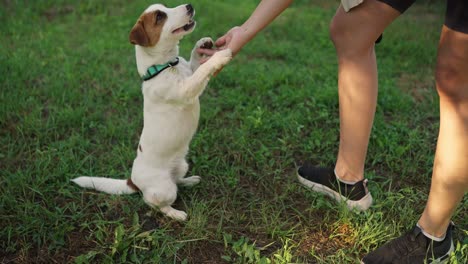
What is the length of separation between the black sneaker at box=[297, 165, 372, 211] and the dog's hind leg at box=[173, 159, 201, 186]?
2.20 feet

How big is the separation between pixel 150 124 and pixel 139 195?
1.66 feet

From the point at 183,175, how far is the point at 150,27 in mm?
942

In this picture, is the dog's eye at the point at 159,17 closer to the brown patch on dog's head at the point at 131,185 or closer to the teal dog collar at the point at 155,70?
A: the teal dog collar at the point at 155,70

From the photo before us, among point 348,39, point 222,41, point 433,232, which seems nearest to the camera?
point 433,232

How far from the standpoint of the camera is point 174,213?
2639 mm

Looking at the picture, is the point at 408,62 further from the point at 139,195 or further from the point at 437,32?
the point at 139,195

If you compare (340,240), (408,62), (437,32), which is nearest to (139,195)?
(340,240)

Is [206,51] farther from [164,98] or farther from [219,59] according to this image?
[164,98]

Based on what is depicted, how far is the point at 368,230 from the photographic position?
7.86 ft

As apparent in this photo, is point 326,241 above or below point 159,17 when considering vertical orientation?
below

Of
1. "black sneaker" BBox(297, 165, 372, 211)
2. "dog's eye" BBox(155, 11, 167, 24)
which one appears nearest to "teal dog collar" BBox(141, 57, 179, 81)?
"dog's eye" BBox(155, 11, 167, 24)

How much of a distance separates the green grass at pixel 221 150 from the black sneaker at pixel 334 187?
7cm

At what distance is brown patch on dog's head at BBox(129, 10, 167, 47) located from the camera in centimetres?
243

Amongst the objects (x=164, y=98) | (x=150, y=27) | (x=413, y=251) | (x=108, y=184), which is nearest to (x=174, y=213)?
(x=108, y=184)
